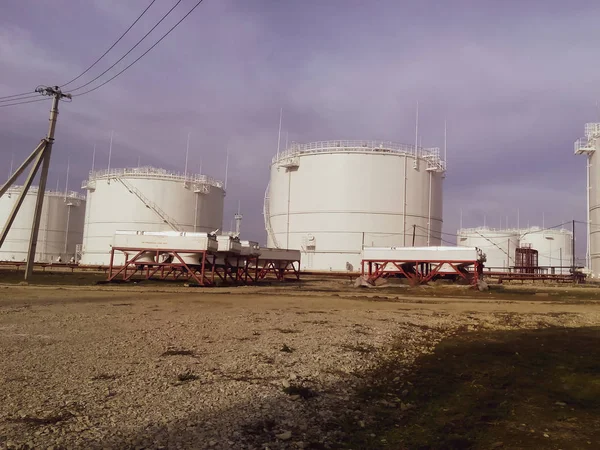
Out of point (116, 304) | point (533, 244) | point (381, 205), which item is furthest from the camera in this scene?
point (533, 244)

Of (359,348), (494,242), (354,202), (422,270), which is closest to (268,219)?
(354,202)

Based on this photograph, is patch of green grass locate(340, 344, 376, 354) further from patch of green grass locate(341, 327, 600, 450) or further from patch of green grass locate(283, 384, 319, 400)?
patch of green grass locate(283, 384, 319, 400)

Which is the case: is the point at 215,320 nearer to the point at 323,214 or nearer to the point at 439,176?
the point at 323,214

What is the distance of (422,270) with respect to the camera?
42.4m

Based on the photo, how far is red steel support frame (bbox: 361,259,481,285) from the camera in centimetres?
3853

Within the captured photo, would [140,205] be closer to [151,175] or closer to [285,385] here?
[151,175]

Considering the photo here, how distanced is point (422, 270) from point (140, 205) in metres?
38.1

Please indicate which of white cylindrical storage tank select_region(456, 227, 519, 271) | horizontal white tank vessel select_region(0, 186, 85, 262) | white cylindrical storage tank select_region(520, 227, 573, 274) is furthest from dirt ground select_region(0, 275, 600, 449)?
white cylindrical storage tank select_region(520, 227, 573, 274)

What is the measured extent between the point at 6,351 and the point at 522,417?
333 inches

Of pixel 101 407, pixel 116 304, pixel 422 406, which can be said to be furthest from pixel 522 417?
pixel 116 304

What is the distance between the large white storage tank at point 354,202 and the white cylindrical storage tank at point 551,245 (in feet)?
135

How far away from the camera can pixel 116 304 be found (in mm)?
18328

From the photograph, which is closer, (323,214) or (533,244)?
(323,214)

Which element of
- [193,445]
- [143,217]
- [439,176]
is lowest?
[193,445]
